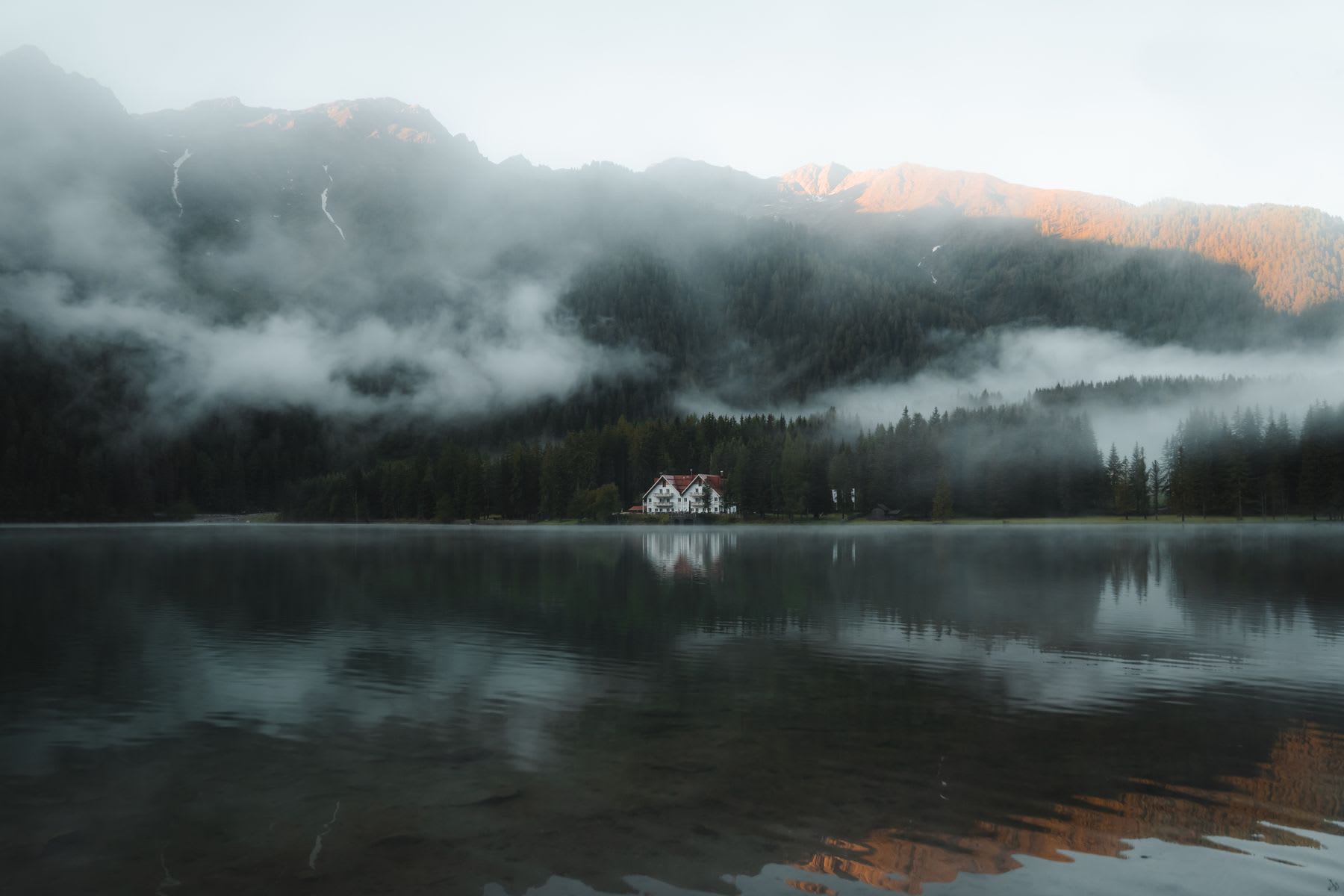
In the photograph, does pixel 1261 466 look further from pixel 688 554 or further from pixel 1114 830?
pixel 1114 830

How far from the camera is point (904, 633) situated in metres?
29.3

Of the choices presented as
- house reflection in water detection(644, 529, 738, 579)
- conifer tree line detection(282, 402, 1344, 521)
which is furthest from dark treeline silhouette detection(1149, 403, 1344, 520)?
house reflection in water detection(644, 529, 738, 579)

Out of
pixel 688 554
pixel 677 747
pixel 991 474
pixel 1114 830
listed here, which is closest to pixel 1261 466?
pixel 991 474

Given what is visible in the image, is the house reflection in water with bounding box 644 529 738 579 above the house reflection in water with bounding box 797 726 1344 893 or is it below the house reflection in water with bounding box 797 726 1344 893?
below

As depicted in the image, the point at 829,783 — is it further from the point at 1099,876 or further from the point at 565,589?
the point at 565,589

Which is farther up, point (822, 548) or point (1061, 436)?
point (1061, 436)

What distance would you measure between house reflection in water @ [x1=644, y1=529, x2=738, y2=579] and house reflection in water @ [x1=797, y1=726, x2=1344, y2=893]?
3889 centimetres

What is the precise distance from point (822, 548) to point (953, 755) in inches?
2757

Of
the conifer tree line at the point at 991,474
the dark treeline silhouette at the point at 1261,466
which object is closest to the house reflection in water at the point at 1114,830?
the conifer tree line at the point at 991,474

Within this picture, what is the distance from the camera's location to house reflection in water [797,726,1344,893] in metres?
10.8

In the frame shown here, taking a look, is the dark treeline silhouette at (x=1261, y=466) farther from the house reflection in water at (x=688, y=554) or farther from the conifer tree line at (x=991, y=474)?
the house reflection in water at (x=688, y=554)

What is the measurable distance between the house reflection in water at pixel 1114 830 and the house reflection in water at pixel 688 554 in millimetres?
38890

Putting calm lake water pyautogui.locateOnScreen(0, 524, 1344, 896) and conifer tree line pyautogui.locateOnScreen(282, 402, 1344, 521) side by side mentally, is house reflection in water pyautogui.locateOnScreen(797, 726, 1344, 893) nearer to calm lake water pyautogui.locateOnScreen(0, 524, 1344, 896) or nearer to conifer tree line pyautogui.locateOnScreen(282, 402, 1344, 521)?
calm lake water pyautogui.locateOnScreen(0, 524, 1344, 896)

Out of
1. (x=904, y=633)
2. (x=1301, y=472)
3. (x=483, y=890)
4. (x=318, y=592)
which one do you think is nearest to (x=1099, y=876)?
(x=483, y=890)
